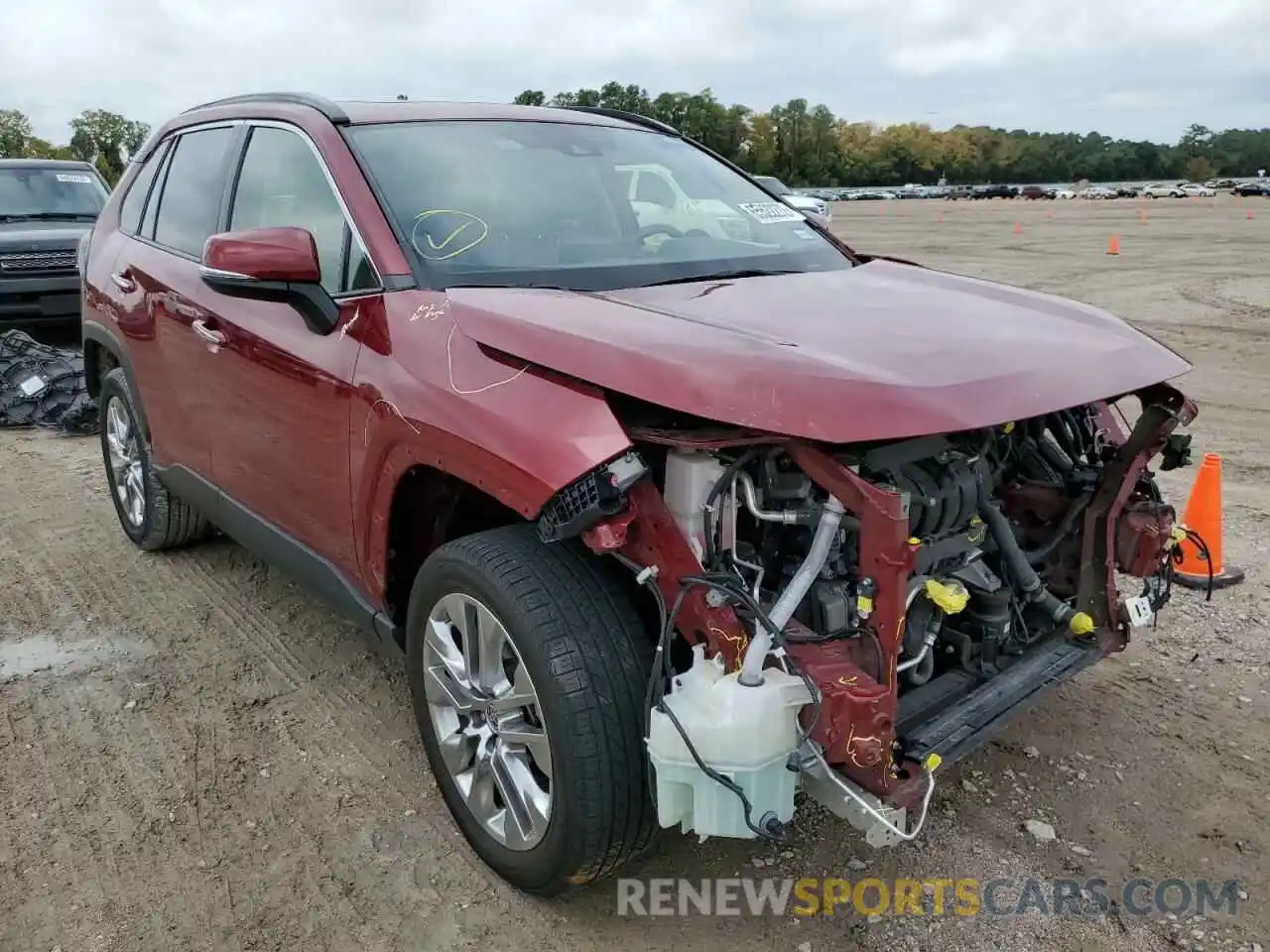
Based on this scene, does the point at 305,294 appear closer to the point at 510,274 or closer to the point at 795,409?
the point at 510,274

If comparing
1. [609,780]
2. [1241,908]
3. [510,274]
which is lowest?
[1241,908]

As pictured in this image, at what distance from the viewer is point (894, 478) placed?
245cm

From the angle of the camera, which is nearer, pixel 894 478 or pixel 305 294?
pixel 894 478

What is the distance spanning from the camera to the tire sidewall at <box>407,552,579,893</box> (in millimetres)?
2299

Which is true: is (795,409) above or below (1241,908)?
above

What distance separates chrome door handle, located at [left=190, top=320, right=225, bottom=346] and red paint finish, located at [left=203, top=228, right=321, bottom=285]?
2.49ft

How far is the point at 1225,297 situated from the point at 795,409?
1368 cm

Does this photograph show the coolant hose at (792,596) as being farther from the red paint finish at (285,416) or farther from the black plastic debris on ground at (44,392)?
the black plastic debris on ground at (44,392)

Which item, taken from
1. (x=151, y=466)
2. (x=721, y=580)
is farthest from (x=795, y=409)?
(x=151, y=466)

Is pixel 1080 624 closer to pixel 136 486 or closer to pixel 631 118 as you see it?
pixel 631 118

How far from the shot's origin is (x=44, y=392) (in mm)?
7801

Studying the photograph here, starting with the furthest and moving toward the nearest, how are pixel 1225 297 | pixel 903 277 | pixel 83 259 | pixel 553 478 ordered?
pixel 1225 297 < pixel 83 259 < pixel 903 277 < pixel 553 478

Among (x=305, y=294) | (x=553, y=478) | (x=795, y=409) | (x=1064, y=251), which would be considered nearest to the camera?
(x=795, y=409)

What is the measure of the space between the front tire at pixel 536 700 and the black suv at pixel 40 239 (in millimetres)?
7719
